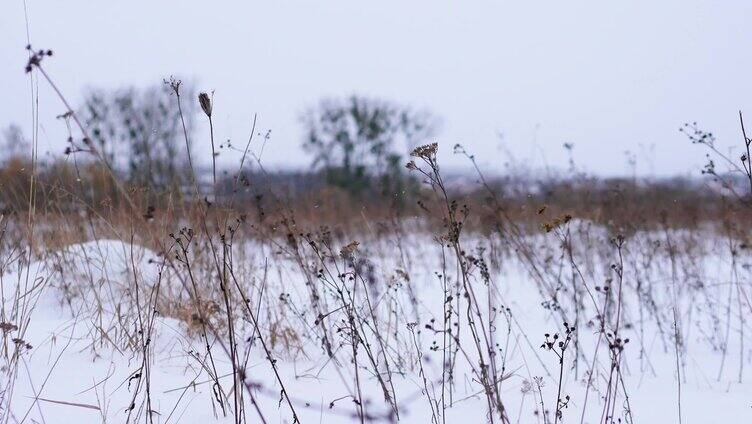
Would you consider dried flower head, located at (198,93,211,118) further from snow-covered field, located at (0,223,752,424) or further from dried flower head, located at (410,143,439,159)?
dried flower head, located at (410,143,439,159)

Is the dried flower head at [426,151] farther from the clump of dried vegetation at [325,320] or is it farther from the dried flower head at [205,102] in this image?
the dried flower head at [205,102]

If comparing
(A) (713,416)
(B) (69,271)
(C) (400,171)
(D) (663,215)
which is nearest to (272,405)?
(A) (713,416)

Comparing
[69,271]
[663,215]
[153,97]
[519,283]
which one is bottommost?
[519,283]

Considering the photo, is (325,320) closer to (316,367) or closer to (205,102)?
(316,367)

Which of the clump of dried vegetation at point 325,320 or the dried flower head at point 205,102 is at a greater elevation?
the dried flower head at point 205,102

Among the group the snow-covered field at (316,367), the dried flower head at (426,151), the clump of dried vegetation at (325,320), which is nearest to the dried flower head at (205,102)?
the clump of dried vegetation at (325,320)

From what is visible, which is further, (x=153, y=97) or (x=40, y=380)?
(x=153, y=97)

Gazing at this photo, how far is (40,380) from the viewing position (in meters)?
2.46

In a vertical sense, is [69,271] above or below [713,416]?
above

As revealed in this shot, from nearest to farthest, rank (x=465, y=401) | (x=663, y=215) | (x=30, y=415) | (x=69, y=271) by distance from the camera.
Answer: (x=30, y=415) < (x=465, y=401) < (x=69, y=271) < (x=663, y=215)

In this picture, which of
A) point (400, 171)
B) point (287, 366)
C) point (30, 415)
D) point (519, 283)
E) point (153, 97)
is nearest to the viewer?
point (30, 415)

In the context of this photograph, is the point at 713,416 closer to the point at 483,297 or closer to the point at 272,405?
the point at 272,405

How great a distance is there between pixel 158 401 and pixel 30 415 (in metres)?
0.38

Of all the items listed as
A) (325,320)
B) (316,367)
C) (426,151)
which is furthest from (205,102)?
(325,320)
